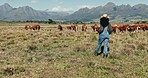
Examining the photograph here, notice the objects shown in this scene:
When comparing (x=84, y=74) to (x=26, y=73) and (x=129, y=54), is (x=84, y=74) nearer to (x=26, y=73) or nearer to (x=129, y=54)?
(x=26, y=73)

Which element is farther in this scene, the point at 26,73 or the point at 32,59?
the point at 32,59

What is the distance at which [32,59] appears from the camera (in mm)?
12859

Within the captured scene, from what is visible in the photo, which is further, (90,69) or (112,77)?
(90,69)

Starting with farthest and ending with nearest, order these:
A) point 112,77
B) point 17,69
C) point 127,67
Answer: point 127,67, point 17,69, point 112,77

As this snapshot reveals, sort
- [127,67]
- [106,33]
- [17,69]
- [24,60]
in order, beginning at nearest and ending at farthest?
[17,69], [127,67], [24,60], [106,33]

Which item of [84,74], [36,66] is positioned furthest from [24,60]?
[84,74]

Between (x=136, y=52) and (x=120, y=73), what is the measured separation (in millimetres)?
5404

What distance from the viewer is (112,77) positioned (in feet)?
30.6

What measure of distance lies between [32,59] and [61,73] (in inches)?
139

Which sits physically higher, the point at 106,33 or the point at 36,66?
the point at 106,33

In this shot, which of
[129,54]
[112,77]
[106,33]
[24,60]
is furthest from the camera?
[129,54]

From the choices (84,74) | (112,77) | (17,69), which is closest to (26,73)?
(17,69)

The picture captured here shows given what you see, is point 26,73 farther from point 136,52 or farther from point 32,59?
point 136,52

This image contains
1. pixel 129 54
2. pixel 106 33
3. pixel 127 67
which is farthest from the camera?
pixel 129 54
